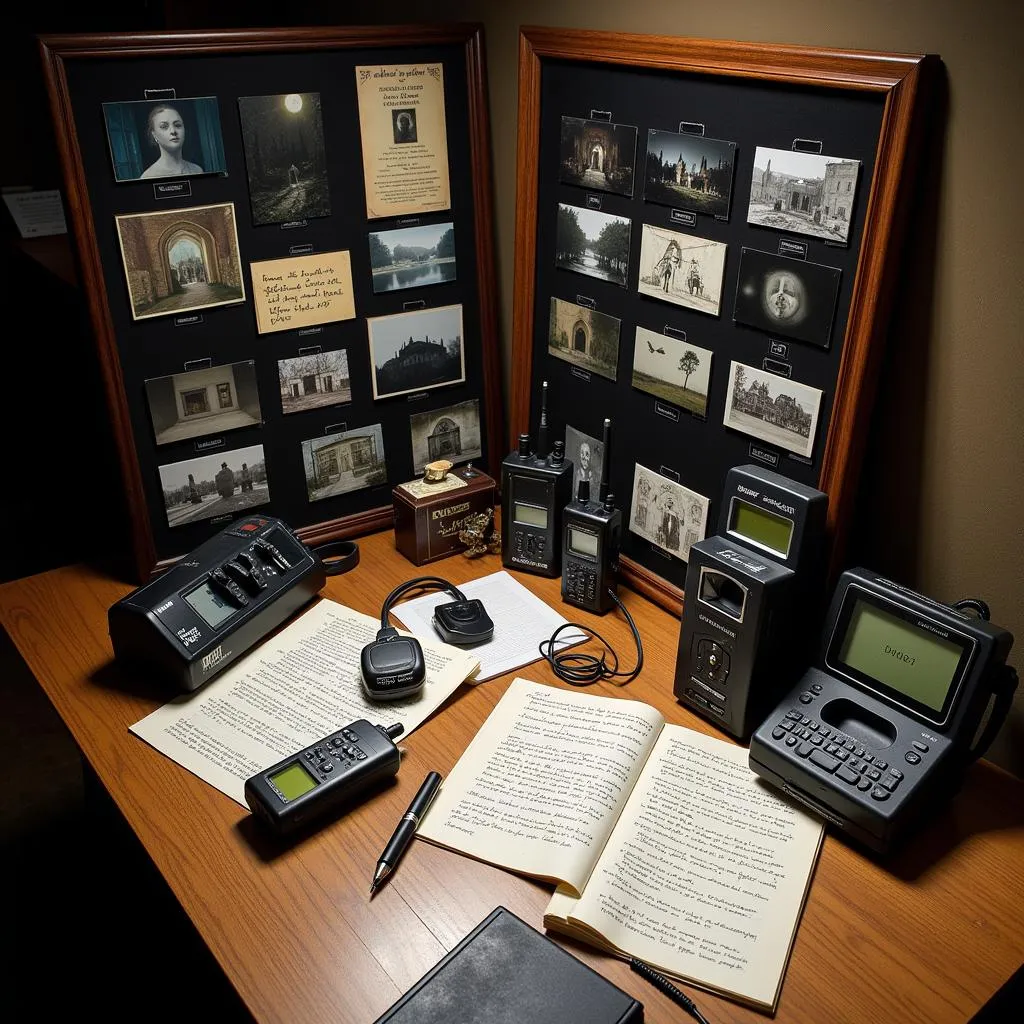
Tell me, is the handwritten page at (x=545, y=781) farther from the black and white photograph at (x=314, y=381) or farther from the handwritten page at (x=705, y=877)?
the black and white photograph at (x=314, y=381)

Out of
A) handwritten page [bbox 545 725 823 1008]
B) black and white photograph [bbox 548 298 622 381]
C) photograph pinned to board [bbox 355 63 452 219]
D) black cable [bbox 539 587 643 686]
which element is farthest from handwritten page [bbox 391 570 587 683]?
photograph pinned to board [bbox 355 63 452 219]

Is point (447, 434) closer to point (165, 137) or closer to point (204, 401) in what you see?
point (204, 401)

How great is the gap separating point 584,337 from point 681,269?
0.79 ft

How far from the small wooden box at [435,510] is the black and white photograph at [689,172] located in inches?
22.2

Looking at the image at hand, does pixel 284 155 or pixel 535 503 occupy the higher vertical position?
pixel 284 155

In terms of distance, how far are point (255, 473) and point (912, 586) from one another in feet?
3.33

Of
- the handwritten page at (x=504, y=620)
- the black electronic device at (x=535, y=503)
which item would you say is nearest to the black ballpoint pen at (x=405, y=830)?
the handwritten page at (x=504, y=620)

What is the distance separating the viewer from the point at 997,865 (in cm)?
113

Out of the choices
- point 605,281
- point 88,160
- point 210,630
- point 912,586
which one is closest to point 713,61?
point 605,281

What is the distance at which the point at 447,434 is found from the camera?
1.81 m

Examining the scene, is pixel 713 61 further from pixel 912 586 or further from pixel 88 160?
pixel 88 160

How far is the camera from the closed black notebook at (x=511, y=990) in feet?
3.09

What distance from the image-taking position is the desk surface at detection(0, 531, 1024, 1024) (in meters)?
0.99

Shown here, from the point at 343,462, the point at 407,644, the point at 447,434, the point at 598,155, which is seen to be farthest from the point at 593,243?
the point at 407,644
